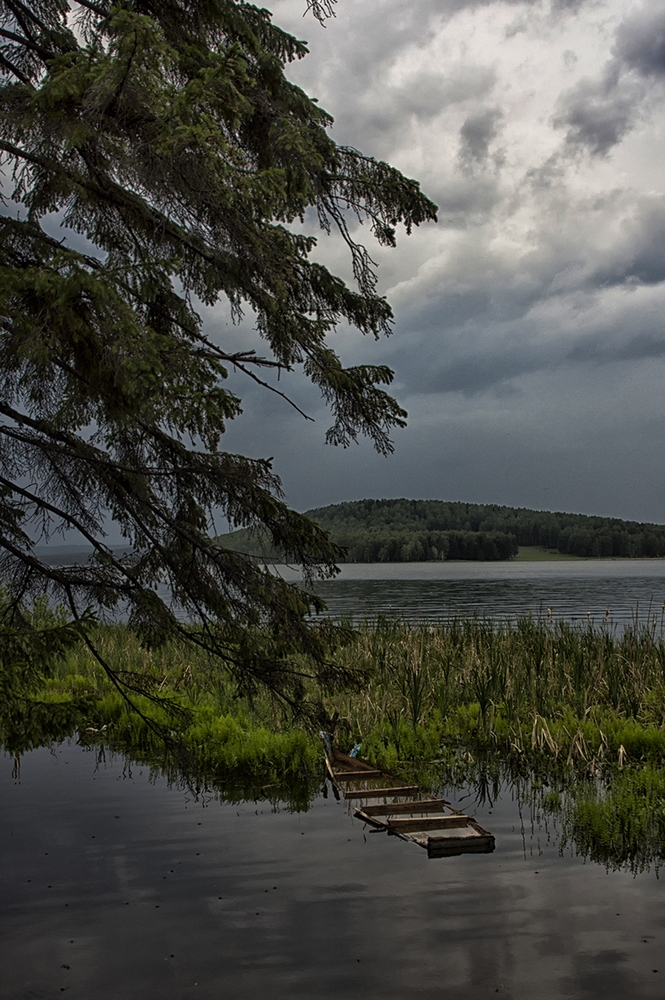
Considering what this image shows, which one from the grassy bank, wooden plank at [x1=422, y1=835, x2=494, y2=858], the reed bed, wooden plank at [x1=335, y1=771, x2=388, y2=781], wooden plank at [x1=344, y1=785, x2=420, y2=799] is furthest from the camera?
the reed bed

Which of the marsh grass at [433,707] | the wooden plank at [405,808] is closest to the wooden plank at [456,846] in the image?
the wooden plank at [405,808]

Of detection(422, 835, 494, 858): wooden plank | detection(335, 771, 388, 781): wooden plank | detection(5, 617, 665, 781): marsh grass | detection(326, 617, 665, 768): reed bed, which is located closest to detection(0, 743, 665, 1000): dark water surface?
detection(422, 835, 494, 858): wooden plank

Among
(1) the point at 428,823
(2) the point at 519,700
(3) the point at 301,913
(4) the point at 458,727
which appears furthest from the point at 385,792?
(2) the point at 519,700

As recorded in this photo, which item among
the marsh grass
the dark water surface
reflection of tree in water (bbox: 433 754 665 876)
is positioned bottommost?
the dark water surface

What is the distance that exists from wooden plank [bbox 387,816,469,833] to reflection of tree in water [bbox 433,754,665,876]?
540mm

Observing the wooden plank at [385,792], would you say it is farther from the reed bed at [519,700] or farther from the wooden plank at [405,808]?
the reed bed at [519,700]

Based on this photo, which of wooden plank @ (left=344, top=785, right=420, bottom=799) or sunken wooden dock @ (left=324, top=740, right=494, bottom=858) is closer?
sunken wooden dock @ (left=324, top=740, right=494, bottom=858)

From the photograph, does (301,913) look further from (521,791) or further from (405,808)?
(521,791)

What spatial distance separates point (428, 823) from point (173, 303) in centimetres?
499

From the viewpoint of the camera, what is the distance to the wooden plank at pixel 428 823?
6.50m

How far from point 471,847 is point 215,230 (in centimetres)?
511

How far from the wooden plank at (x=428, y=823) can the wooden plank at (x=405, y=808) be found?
31cm

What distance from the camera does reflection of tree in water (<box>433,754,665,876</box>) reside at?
625cm

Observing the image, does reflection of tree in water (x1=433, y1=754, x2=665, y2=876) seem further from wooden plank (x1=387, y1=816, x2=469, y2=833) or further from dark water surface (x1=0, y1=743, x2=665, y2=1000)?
wooden plank (x1=387, y1=816, x2=469, y2=833)
